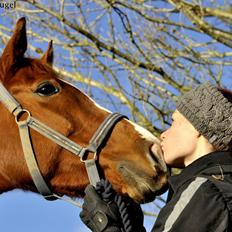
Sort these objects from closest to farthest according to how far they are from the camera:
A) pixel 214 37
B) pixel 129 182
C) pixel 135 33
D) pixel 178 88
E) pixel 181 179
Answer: pixel 181 179 → pixel 129 182 → pixel 214 37 → pixel 178 88 → pixel 135 33

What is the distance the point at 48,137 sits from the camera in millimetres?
3277

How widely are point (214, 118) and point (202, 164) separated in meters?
0.24

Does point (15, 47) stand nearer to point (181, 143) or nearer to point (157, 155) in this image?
point (157, 155)

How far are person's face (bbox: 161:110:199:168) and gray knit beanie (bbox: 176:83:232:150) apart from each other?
0.15 ft

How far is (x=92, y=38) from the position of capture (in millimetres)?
7035

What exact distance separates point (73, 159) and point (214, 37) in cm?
390

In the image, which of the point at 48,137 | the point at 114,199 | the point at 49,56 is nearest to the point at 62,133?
the point at 48,137

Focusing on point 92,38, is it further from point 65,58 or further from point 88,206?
point 88,206

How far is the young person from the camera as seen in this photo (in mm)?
2275

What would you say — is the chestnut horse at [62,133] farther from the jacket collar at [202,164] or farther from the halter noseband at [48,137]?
the jacket collar at [202,164]

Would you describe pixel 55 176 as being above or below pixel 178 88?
above

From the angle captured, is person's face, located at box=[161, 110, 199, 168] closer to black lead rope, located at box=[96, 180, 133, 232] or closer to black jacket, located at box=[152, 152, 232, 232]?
black jacket, located at box=[152, 152, 232, 232]

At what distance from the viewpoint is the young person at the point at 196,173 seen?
2.28 metres

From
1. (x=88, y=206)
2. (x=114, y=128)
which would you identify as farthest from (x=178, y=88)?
(x=88, y=206)
